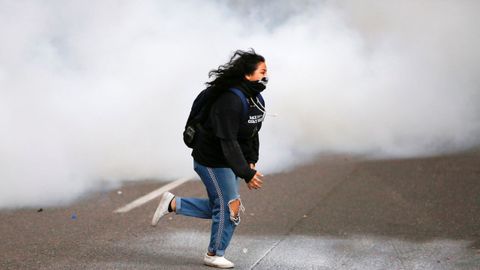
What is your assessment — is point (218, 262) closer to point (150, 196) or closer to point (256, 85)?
point (256, 85)

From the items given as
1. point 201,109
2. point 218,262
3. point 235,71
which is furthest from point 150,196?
point 235,71

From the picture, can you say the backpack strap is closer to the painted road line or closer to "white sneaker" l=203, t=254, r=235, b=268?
"white sneaker" l=203, t=254, r=235, b=268

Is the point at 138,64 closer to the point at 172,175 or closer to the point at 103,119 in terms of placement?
the point at 103,119

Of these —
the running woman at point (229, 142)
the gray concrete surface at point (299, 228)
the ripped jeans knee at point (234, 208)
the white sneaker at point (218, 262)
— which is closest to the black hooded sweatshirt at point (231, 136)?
the running woman at point (229, 142)

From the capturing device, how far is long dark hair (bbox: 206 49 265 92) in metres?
5.44

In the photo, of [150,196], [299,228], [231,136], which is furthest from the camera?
[150,196]

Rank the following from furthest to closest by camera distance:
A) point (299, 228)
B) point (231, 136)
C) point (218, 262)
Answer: point (299, 228), point (218, 262), point (231, 136)

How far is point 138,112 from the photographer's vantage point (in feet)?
32.7

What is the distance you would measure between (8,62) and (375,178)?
4.25 m

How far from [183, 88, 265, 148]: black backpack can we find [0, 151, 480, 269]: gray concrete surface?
0.86 metres

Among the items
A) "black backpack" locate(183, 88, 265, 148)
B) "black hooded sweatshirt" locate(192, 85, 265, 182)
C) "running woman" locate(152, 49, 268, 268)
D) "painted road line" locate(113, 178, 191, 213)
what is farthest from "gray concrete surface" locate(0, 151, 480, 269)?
"black backpack" locate(183, 88, 265, 148)

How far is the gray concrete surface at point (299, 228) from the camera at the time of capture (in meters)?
5.98

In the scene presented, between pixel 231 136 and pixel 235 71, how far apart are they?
406mm

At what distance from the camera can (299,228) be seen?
6879 mm
